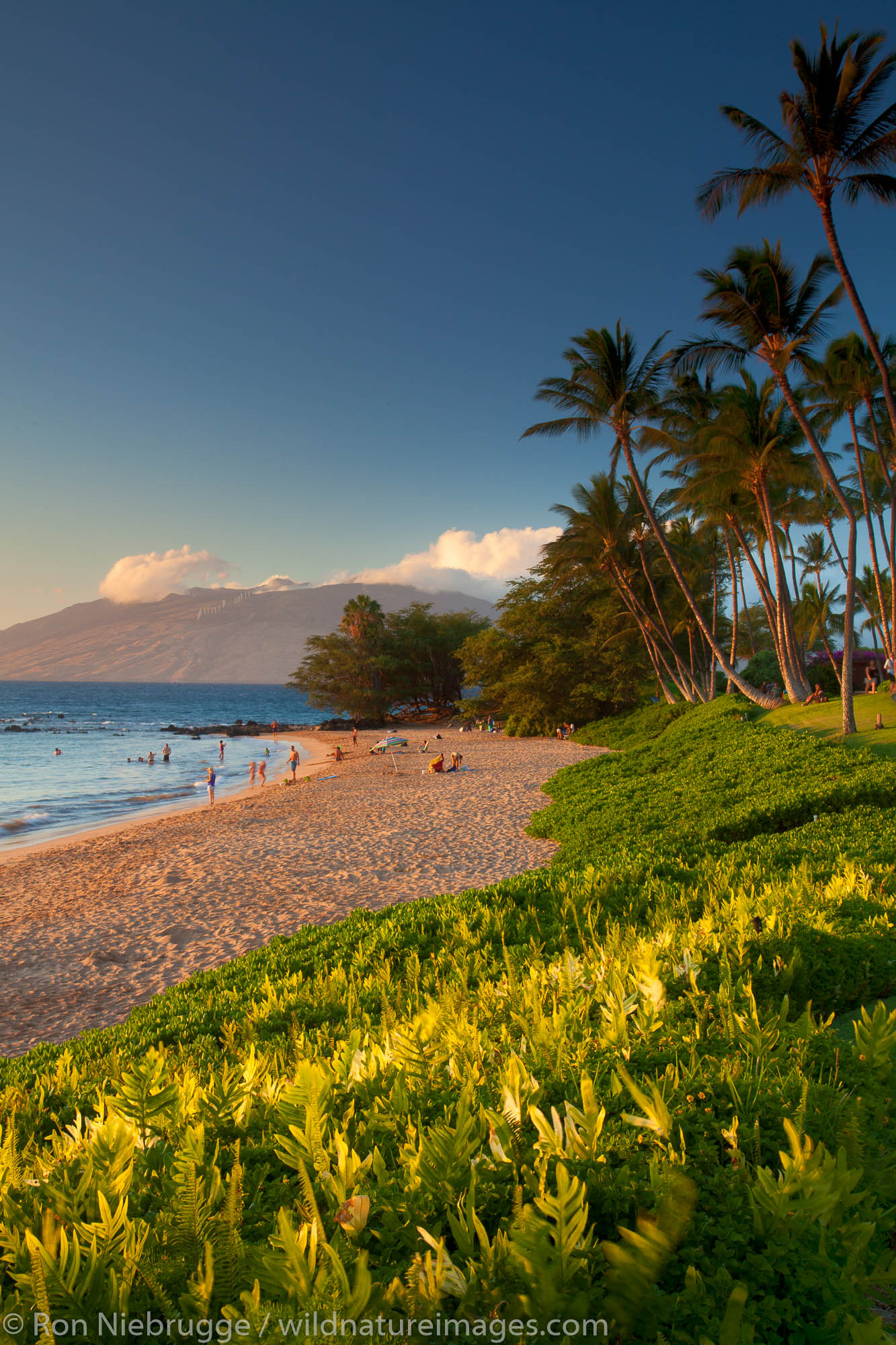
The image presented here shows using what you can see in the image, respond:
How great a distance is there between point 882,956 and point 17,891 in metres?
12.6

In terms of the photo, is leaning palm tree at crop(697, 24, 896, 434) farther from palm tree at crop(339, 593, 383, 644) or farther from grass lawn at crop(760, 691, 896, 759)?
palm tree at crop(339, 593, 383, 644)

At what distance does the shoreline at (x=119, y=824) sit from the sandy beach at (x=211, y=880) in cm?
26

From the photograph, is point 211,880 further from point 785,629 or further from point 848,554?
point 785,629

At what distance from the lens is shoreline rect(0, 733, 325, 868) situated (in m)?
14.6

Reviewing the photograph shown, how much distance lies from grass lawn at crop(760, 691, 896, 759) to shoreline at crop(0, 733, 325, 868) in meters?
16.9

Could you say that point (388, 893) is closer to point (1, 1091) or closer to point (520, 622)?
point (1, 1091)

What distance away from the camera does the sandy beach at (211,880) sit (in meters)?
6.62

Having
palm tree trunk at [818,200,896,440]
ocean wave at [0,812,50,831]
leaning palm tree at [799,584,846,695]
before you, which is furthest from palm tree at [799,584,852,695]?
ocean wave at [0,812,50,831]

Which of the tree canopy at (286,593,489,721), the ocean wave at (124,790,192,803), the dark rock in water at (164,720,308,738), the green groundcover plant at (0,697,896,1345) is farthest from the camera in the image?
the dark rock in water at (164,720,308,738)

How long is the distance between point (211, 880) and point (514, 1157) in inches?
390

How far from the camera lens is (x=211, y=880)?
10.2 meters

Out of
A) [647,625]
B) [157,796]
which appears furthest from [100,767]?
[647,625]

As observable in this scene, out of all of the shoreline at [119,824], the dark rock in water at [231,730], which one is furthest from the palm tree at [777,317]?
the dark rock in water at [231,730]

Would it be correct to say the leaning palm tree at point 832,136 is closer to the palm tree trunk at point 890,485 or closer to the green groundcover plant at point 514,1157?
the palm tree trunk at point 890,485
